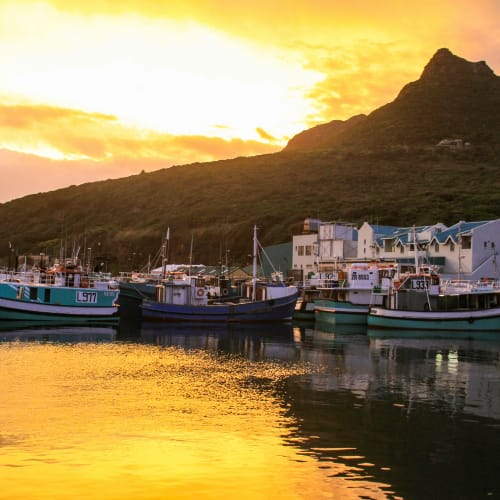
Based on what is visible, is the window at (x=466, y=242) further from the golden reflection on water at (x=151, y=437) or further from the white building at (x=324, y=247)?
the golden reflection on water at (x=151, y=437)

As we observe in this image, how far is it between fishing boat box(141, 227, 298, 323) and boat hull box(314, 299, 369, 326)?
382 centimetres

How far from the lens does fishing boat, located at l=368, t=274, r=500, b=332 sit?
62719mm

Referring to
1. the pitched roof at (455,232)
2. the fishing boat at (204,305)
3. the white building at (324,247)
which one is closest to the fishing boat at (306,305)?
the fishing boat at (204,305)

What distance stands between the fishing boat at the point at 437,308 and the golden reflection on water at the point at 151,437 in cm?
3156

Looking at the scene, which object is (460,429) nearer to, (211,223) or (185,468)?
(185,468)

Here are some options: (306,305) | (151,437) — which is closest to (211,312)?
(306,305)

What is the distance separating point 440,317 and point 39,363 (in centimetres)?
4017

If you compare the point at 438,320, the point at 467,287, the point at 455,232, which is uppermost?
the point at 455,232

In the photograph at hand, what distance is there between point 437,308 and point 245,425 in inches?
1839

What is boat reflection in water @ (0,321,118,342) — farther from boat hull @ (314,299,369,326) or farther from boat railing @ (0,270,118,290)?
boat hull @ (314,299,369,326)

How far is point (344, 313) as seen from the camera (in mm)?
70938

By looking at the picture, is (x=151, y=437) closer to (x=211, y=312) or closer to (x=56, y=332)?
(x=56, y=332)

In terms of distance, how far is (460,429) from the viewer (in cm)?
2280

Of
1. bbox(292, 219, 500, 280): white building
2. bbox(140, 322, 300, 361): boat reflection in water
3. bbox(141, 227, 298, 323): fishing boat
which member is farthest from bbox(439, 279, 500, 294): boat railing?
bbox(140, 322, 300, 361): boat reflection in water
